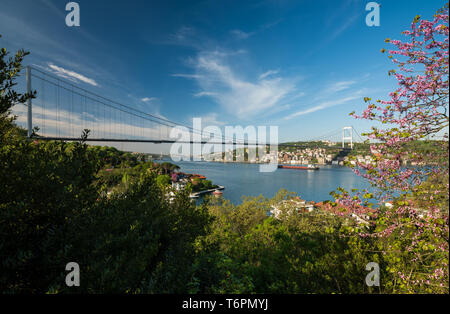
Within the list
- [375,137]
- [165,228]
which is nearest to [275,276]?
[165,228]

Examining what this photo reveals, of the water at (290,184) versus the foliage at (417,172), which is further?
the water at (290,184)

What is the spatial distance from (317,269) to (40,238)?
4.41 m

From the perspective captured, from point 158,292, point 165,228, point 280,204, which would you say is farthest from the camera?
point 280,204

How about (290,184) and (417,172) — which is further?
(290,184)

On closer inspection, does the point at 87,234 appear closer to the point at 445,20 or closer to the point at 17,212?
the point at 17,212

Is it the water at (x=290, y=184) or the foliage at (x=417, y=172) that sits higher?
the foliage at (x=417, y=172)

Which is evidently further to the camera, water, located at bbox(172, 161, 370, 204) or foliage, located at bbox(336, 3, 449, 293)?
water, located at bbox(172, 161, 370, 204)

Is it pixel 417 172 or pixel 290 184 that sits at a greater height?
pixel 417 172

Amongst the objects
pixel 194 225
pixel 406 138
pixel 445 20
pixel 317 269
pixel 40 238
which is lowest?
pixel 317 269

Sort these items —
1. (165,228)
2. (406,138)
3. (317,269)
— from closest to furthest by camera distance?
(406,138), (165,228), (317,269)

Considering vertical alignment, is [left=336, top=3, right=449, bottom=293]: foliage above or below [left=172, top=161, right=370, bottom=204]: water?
above
